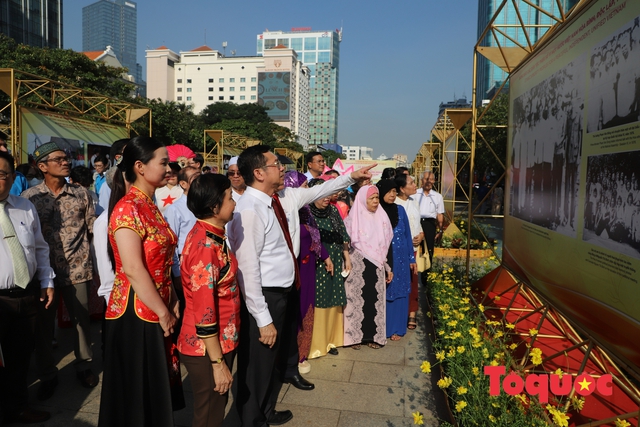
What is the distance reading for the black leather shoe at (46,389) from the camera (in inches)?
119

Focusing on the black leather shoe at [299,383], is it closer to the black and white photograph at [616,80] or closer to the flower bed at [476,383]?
the flower bed at [476,383]

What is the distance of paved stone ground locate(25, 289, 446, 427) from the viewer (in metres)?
2.87

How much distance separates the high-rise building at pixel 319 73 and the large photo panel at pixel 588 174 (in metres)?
136

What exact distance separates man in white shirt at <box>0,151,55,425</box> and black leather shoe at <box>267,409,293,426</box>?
54.4 inches

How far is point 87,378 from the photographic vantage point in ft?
10.6

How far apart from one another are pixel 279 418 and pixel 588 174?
7.95 ft

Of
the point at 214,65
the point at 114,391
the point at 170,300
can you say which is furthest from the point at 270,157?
the point at 214,65

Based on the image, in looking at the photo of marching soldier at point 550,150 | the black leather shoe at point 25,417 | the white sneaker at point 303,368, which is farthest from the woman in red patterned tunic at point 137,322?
the photo of marching soldier at point 550,150

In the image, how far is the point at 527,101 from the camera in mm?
3998

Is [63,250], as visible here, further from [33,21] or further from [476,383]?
[33,21]

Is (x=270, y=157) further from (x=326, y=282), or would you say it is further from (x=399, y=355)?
(x=399, y=355)

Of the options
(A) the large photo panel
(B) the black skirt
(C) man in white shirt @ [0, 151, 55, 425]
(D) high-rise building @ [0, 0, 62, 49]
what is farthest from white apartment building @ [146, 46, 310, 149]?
(B) the black skirt

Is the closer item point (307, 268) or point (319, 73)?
point (307, 268)

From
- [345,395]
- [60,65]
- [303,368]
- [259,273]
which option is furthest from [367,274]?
[60,65]
